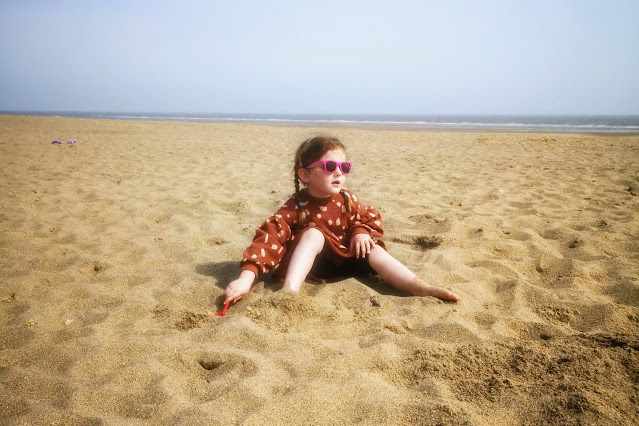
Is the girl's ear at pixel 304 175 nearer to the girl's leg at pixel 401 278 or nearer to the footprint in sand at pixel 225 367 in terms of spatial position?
the girl's leg at pixel 401 278

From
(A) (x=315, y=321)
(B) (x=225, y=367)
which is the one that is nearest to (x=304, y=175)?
(A) (x=315, y=321)

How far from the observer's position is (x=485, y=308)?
2303mm

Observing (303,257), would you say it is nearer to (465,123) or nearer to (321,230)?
(321,230)

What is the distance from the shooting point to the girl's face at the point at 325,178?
265 cm

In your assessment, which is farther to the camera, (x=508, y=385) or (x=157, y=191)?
(x=157, y=191)

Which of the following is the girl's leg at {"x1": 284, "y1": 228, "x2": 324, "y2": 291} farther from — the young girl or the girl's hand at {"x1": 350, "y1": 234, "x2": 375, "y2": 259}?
the girl's hand at {"x1": 350, "y1": 234, "x2": 375, "y2": 259}

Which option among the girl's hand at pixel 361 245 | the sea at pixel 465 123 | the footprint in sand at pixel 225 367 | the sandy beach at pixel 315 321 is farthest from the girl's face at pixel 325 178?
the sea at pixel 465 123

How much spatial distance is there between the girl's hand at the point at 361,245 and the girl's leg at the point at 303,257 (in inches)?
8.2

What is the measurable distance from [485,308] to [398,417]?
1.11 meters

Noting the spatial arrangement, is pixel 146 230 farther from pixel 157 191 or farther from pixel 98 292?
pixel 157 191

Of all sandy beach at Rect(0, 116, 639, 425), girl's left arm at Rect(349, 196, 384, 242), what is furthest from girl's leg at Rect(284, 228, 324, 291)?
girl's left arm at Rect(349, 196, 384, 242)

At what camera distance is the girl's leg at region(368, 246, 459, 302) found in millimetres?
2359

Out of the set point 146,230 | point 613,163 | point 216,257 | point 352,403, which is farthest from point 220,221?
point 613,163

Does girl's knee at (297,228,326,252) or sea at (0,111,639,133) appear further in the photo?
sea at (0,111,639,133)
